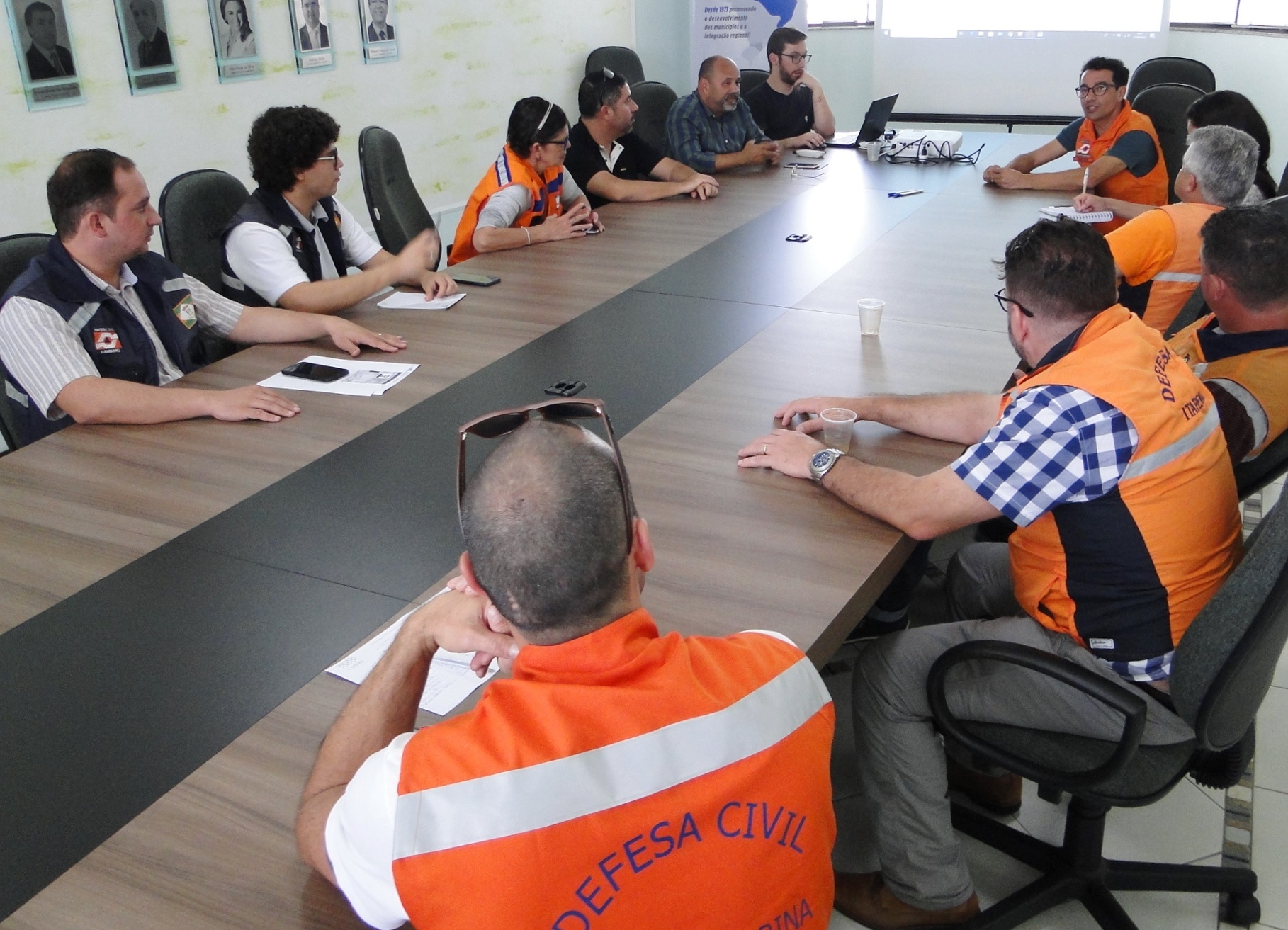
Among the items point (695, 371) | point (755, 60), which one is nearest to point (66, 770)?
point (695, 371)

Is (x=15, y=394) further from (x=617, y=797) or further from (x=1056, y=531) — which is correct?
(x=1056, y=531)

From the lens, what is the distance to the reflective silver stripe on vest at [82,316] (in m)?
2.32

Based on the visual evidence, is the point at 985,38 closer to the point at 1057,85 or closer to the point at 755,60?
the point at 1057,85

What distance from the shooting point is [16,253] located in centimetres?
245

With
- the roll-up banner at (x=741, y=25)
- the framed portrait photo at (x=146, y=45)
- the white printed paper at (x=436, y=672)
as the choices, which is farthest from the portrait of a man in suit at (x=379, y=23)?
the white printed paper at (x=436, y=672)

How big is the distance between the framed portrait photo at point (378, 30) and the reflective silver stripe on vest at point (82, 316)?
3.24m

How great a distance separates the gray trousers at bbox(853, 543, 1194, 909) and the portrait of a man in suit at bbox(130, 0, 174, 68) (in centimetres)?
382

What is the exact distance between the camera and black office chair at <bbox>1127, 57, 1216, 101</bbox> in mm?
5496

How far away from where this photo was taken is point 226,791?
1.22 meters

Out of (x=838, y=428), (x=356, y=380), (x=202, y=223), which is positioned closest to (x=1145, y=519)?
(x=838, y=428)

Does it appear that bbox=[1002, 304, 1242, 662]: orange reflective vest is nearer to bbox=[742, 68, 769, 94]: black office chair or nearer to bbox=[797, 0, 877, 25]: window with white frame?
bbox=[742, 68, 769, 94]: black office chair

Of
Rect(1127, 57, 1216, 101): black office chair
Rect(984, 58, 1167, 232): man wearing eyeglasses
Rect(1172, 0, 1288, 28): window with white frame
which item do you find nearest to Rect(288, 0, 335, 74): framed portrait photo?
Rect(984, 58, 1167, 232): man wearing eyeglasses

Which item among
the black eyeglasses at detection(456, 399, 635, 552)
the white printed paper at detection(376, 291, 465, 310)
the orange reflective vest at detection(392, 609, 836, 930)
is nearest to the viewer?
the orange reflective vest at detection(392, 609, 836, 930)

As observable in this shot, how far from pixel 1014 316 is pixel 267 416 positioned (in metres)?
1.55
